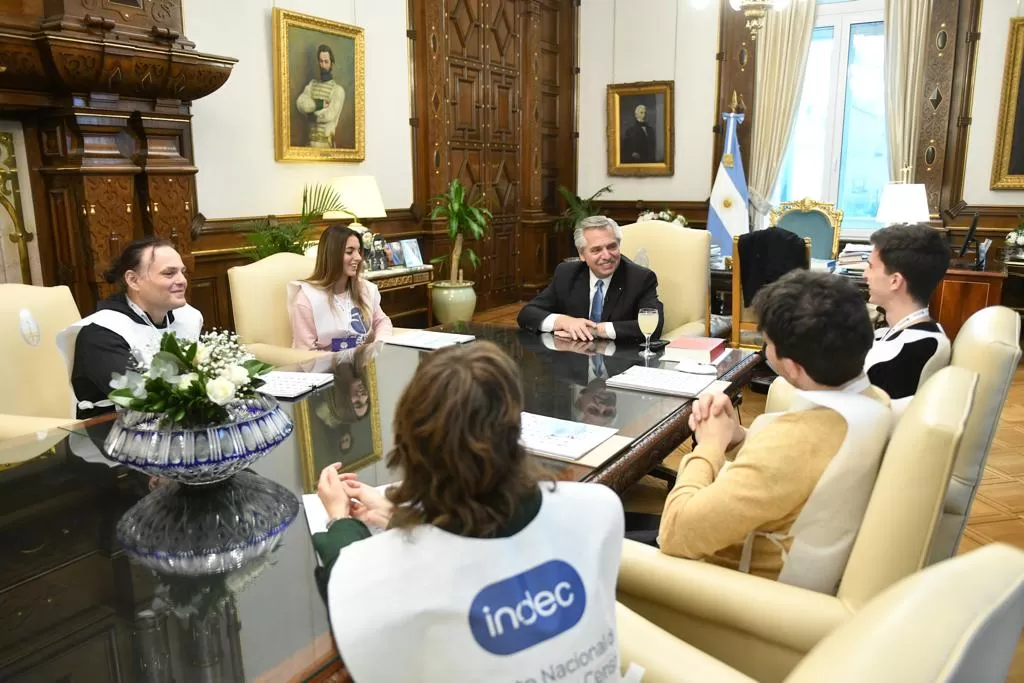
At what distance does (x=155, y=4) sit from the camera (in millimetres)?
3896

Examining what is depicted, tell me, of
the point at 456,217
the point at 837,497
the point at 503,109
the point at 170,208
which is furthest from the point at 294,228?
the point at 837,497

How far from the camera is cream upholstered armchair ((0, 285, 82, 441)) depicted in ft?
8.02

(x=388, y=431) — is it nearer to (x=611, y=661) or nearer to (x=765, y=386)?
(x=611, y=661)

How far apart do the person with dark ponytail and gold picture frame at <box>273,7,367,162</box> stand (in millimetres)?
2784

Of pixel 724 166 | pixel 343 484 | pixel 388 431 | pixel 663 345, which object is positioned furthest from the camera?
pixel 724 166

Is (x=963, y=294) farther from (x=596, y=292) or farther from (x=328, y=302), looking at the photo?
(x=328, y=302)

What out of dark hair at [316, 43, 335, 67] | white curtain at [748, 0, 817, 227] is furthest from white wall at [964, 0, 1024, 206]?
dark hair at [316, 43, 335, 67]

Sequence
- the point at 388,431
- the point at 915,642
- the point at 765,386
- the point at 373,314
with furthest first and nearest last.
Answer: the point at 765,386
the point at 373,314
the point at 388,431
the point at 915,642

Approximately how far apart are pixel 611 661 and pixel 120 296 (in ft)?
6.90

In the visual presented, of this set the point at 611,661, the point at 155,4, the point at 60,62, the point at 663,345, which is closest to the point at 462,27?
the point at 155,4

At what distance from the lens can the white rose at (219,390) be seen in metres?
1.38

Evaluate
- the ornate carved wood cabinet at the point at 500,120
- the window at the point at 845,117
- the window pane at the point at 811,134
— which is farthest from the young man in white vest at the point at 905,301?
the window pane at the point at 811,134

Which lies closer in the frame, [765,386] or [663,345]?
[663,345]

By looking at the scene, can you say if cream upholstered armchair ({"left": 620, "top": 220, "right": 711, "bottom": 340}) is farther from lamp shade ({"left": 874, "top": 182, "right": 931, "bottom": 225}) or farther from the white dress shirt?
lamp shade ({"left": 874, "top": 182, "right": 931, "bottom": 225})
